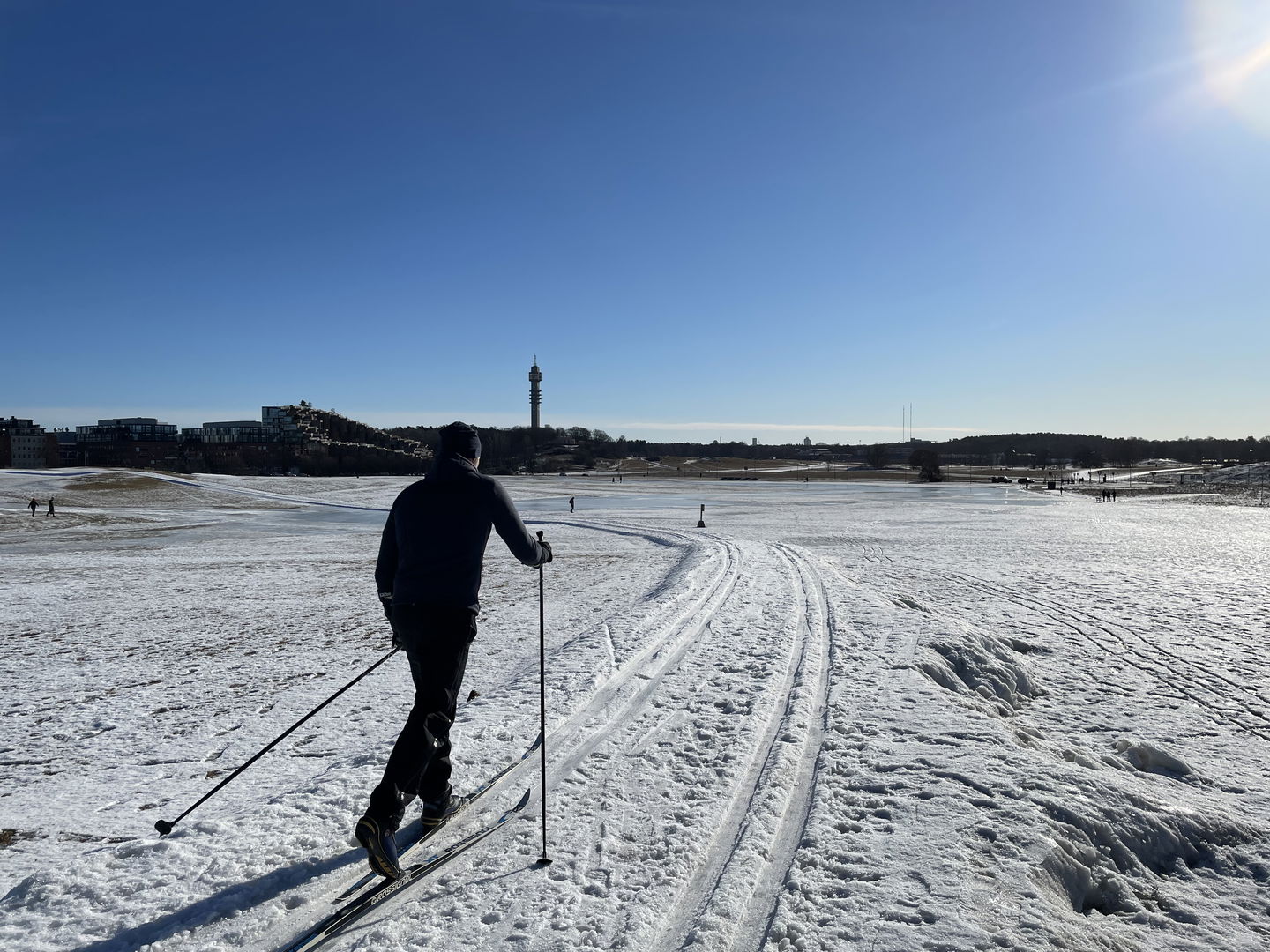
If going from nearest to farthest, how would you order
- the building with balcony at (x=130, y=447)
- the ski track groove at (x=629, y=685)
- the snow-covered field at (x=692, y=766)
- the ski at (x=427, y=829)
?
the snow-covered field at (x=692, y=766), the ski at (x=427, y=829), the ski track groove at (x=629, y=685), the building with balcony at (x=130, y=447)

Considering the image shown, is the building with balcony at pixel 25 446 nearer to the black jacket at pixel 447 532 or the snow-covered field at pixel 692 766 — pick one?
the snow-covered field at pixel 692 766

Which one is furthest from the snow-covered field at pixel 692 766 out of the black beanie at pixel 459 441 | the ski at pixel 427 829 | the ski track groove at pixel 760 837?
the black beanie at pixel 459 441

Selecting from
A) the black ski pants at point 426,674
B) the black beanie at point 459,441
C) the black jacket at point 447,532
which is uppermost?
the black beanie at point 459,441

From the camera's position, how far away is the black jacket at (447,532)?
4.08 meters

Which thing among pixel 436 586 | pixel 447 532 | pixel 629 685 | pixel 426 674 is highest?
pixel 447 532

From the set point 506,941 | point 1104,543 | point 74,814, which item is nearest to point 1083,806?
point 506,941

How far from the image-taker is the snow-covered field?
3.73 meters

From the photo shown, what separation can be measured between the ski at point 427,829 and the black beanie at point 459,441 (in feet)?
7.75

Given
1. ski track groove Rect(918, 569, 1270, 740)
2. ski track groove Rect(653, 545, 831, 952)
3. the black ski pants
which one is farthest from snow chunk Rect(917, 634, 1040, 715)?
the black ski pants

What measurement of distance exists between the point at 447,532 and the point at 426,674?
33.1 inches

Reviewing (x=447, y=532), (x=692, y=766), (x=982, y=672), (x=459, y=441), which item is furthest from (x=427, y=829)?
(x=982, y=672)

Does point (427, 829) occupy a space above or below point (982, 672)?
above

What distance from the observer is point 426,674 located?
13.5ft

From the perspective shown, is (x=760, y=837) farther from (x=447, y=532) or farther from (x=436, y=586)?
(x=447, y=532)
